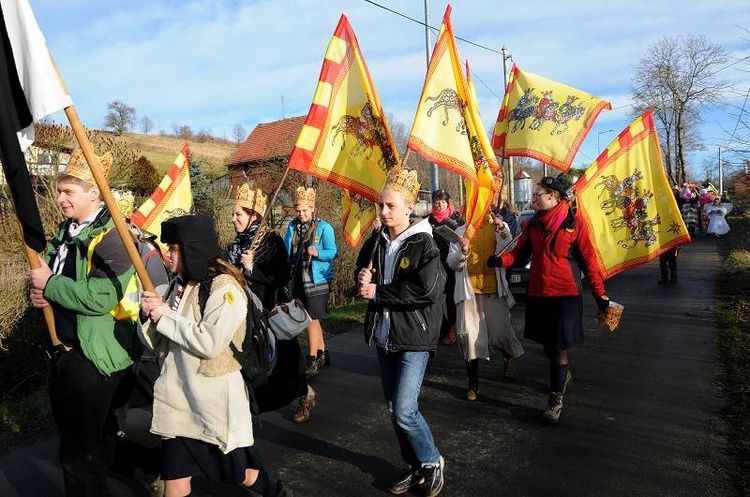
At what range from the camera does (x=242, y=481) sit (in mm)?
3090

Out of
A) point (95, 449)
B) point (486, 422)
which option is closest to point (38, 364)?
point (95, 449)

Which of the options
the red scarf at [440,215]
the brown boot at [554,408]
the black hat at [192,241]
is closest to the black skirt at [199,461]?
the black hat at [192,241]

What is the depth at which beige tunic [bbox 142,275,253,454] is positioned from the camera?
2799 millimetres

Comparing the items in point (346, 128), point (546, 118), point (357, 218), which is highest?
point (546, 118)

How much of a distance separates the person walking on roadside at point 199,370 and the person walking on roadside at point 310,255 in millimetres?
3001

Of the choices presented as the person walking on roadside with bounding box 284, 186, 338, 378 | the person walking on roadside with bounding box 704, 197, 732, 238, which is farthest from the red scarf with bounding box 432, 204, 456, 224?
the person walking on roadside with bounding box 704, 197, 732, 238

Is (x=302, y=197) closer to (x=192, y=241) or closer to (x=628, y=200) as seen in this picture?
(x=192, y=241)

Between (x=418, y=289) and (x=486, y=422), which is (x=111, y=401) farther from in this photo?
(x=486, y=422)

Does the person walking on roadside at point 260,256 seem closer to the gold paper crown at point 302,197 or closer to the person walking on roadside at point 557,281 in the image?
the gold paper crown at point 302,197

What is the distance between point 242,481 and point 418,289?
4.68 ft

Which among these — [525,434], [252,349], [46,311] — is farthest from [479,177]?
[46,311]

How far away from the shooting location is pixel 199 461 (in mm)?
2922

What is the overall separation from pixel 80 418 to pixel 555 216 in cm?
376

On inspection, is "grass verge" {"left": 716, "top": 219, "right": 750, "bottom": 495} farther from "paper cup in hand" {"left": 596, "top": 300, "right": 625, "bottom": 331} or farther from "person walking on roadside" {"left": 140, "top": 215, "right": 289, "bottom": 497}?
"person walking on roadside" {"left": 140, "top": 215, "right": 289, "bottom": 497}
